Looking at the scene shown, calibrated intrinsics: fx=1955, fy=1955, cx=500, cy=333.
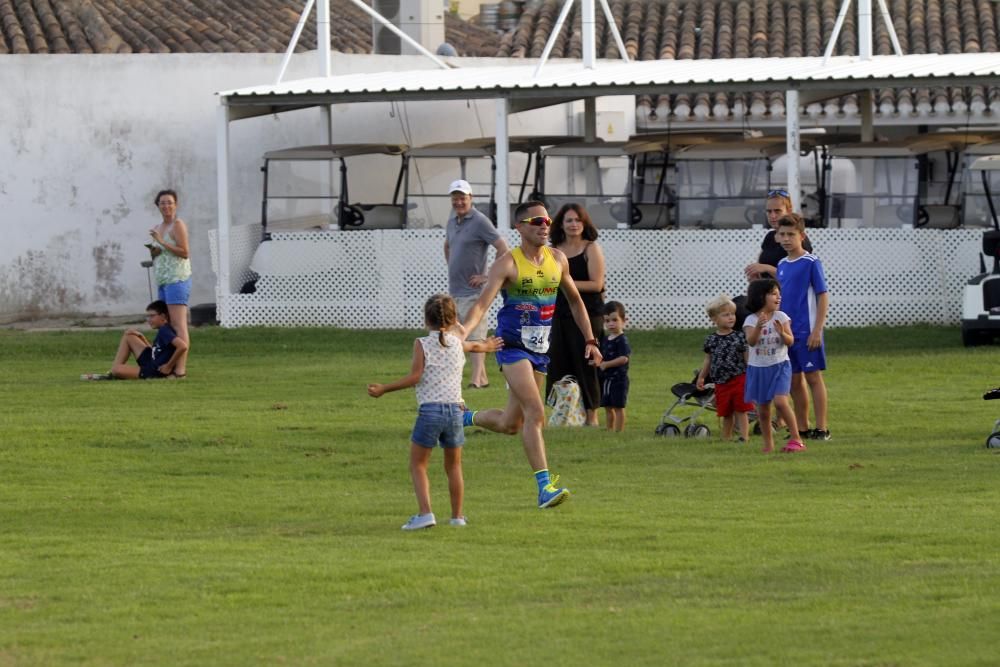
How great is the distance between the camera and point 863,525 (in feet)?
32.6

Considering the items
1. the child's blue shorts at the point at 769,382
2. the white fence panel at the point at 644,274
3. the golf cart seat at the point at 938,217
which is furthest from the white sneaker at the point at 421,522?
the golf cart seat at the point at 938,217

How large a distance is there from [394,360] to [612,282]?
475 centimetres

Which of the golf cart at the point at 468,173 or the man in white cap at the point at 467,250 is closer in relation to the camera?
the man in white cap at the point at 467,250

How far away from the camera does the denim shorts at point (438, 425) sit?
32.7ft

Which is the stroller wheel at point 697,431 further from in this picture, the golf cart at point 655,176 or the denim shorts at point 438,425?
the golf cart at point 655,176

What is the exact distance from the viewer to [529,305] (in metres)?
11.1

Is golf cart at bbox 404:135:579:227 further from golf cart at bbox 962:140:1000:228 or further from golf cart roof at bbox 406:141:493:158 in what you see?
golf cart at bbox 962:140:1000:228

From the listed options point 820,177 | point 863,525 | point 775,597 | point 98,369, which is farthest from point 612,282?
point 775,597

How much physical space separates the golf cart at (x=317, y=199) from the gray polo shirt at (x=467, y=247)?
1014cm

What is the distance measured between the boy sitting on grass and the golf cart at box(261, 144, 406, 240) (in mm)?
8099

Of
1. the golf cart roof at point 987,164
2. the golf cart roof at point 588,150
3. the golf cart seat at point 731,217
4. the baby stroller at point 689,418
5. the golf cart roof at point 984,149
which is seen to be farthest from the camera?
the golf cart roof at point 588,150

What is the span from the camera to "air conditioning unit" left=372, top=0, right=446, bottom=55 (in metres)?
34.6

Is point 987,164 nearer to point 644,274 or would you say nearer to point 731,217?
point 731,217

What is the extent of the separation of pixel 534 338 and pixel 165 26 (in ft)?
79.2
